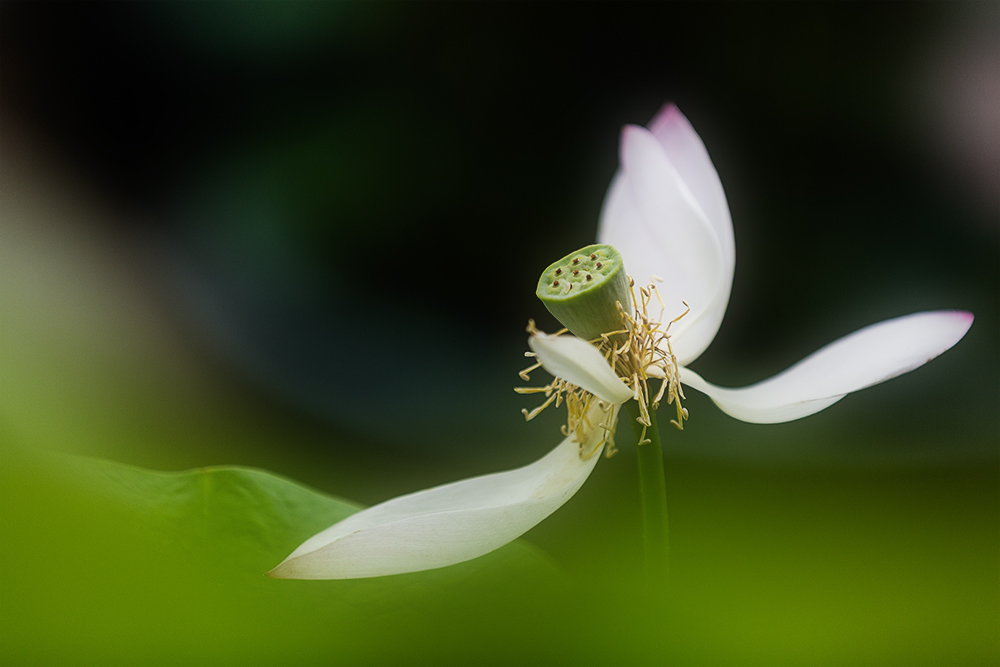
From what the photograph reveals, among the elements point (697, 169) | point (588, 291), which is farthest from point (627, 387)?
point (697, 169)

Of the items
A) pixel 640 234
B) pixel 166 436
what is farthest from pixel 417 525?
pixel 166 436

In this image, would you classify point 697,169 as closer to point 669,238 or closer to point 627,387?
point 669,238

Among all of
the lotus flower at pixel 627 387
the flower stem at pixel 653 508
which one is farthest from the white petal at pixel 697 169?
the flower stem at pixel 653 508

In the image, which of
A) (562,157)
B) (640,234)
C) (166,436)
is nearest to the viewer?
(640,234)

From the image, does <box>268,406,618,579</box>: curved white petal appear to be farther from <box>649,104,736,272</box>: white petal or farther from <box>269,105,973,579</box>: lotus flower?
<box>649,104,736,272</box>: white petal

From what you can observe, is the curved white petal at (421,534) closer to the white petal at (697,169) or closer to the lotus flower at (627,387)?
the lotus flower at (627,387)

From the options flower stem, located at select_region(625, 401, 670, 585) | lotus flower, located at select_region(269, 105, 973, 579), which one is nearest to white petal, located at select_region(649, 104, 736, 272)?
lotus flower, located at select_region(269, 105, 973, 579)

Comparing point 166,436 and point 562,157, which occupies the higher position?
point 562,157

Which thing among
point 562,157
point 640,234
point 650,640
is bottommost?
point 650,640

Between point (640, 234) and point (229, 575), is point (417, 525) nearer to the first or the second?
point (229, 575)

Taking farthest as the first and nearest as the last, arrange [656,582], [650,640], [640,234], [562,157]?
[562,157] → [640,234] → [656,582] → [650,640]
